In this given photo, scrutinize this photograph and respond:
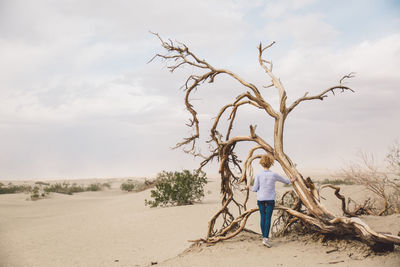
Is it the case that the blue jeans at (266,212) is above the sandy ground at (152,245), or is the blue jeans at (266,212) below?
above

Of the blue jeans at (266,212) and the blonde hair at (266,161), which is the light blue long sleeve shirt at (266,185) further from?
the blonde hair at (266,161)

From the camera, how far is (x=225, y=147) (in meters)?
7.82

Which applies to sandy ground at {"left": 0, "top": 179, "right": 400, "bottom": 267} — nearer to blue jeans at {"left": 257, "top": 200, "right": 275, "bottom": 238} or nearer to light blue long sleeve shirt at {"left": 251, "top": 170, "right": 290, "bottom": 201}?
blue jeans at {"left": 257, "top": 200, "right": 275, "bottom": 238}

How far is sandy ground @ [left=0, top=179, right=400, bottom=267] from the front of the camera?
6.12 meters

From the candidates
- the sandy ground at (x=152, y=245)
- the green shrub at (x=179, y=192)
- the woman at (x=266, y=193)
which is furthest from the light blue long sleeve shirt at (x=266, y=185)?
the green shrub at (x=179, y=192)

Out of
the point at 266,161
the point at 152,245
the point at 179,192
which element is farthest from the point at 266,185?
the point at 179,192

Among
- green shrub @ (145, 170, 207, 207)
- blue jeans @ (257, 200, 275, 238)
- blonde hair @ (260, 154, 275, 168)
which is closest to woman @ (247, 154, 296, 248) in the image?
blue jeans @ (257, 200, 275, 238)

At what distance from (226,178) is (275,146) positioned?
1438 mm

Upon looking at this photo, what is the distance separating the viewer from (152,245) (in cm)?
945

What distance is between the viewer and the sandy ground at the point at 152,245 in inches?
241

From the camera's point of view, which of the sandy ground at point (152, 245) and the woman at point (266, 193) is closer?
the sandy ground at point (152, 245)

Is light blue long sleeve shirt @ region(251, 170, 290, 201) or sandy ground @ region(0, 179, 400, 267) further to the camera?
light blue long sleeve shirt @ region(251, 170, 290, 201)

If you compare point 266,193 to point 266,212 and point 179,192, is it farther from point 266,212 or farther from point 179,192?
point 179,192

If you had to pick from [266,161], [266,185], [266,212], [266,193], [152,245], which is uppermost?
[266,161]
